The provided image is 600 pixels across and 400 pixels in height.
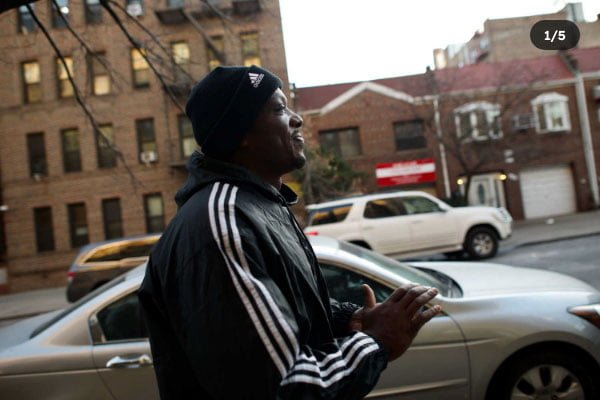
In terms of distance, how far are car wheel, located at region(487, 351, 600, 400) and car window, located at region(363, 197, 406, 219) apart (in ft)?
26.8

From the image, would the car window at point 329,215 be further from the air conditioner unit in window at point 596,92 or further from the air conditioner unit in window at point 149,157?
the air conditioner unit in window at point 596,92

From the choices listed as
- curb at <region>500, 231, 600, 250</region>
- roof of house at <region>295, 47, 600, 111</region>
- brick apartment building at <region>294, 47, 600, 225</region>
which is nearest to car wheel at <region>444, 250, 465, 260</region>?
curb at <region>500, 231, 600, 250</region>

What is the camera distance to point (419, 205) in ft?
37.1

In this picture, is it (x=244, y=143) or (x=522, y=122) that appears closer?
(x=244, y=143)

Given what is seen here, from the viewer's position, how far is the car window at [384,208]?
11.2 meters

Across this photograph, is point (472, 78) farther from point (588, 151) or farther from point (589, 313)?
point (589, 313)

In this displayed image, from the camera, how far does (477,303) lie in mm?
3178

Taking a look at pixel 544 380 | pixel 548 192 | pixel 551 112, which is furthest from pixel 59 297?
pixel 551 112

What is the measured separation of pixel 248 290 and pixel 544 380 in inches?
108

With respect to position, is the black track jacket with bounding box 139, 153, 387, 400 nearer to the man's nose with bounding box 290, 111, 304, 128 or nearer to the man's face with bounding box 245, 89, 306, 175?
the man's face with bounding box 245, 89, 306, 175

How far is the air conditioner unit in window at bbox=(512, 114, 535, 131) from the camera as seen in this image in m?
20.6

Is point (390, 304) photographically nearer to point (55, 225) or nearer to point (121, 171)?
point (121, 171)

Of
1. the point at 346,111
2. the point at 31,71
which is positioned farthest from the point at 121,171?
the point at 346,111

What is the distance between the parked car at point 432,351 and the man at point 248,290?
165 cm
